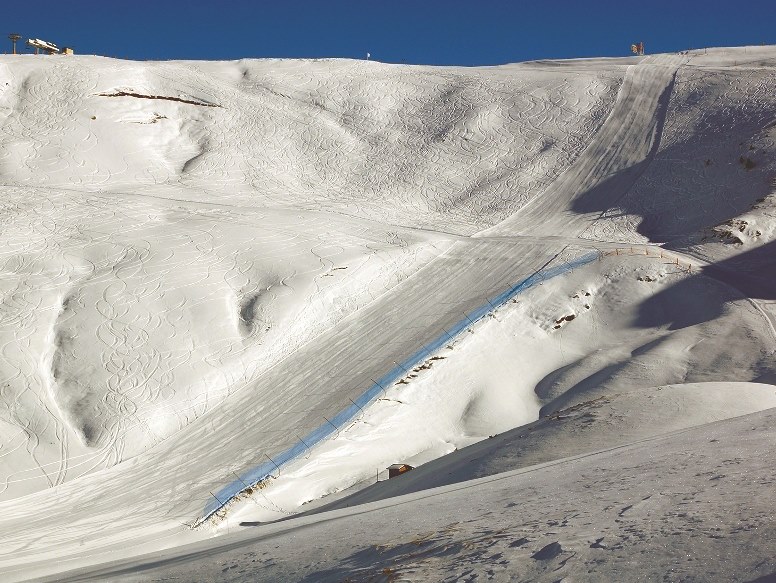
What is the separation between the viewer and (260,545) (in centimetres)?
821

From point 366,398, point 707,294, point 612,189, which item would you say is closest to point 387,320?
point 366,398

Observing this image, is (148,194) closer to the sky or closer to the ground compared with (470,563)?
closer to the sky

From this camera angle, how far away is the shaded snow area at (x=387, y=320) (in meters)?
7.31

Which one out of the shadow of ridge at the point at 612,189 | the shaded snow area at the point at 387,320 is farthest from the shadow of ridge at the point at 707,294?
the shadow of ridge at the point at 612,189

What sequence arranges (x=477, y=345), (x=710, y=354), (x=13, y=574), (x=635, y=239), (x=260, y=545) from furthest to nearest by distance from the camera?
(x=635, y=239)
(x=477, y=345)
(x=710, y=354)
(x=13, y=574)
(x=260, y=545)

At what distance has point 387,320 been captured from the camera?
2178 centimetres

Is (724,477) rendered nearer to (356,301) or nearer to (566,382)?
(566,382)

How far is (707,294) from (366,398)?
9020 millimetres

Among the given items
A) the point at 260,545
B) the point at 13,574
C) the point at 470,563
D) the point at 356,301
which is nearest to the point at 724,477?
the point at 470,563

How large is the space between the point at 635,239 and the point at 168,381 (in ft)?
49.1

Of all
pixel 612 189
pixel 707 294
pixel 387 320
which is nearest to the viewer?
pixel 707 294

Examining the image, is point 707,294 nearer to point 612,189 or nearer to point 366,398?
point 366,398

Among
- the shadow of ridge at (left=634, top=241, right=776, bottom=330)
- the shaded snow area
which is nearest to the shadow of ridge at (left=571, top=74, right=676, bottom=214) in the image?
the shaded snow area

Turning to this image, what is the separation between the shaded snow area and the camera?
7312mm
